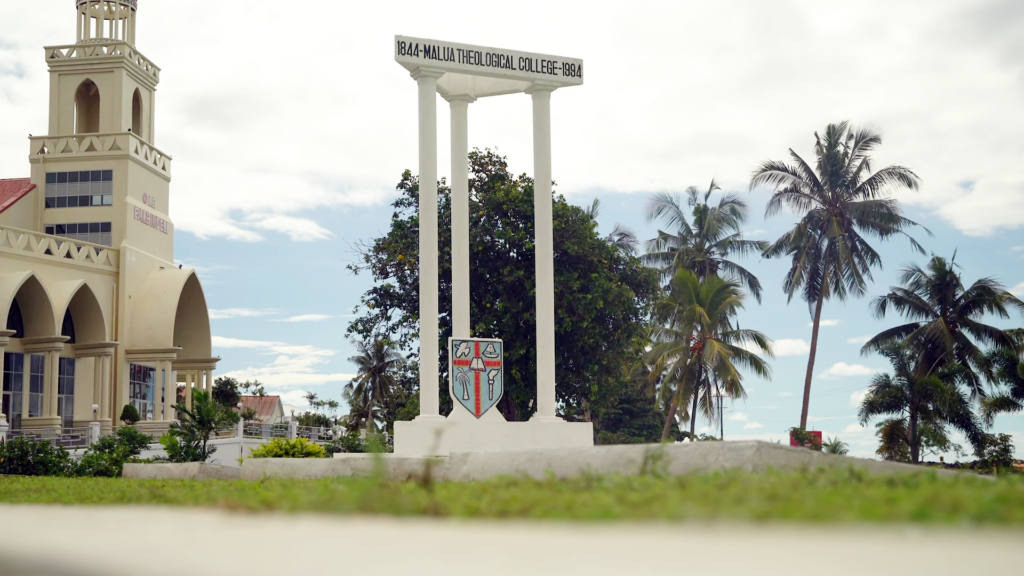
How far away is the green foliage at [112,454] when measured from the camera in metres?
21.1

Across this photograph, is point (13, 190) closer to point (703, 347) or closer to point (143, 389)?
point (143, 389)

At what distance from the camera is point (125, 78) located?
→ 40.0 m

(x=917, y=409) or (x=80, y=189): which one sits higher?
(x=80, y=189)

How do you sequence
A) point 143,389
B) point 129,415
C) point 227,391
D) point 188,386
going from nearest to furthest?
point 129,415, point 143,389, point 188,386, point 227,391

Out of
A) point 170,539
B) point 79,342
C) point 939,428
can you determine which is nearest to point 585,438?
point 170,539

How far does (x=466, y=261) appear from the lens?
1833cm

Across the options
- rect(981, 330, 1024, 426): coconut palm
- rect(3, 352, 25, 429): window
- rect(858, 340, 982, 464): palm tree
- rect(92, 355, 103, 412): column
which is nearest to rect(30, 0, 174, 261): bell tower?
rect(92, 355, 103, 412): column

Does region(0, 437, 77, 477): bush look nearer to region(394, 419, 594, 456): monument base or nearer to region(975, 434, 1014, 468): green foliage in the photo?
region(394, 419, 594, 456): monument base

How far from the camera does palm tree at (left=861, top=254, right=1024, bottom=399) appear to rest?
112 ft

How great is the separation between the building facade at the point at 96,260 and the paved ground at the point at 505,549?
28.8 metres

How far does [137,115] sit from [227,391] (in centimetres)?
2719

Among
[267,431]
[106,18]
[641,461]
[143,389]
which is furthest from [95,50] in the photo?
[641,461]

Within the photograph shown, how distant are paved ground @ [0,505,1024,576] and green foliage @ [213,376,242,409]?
60257mm

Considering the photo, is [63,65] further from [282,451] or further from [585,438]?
[585,438]
